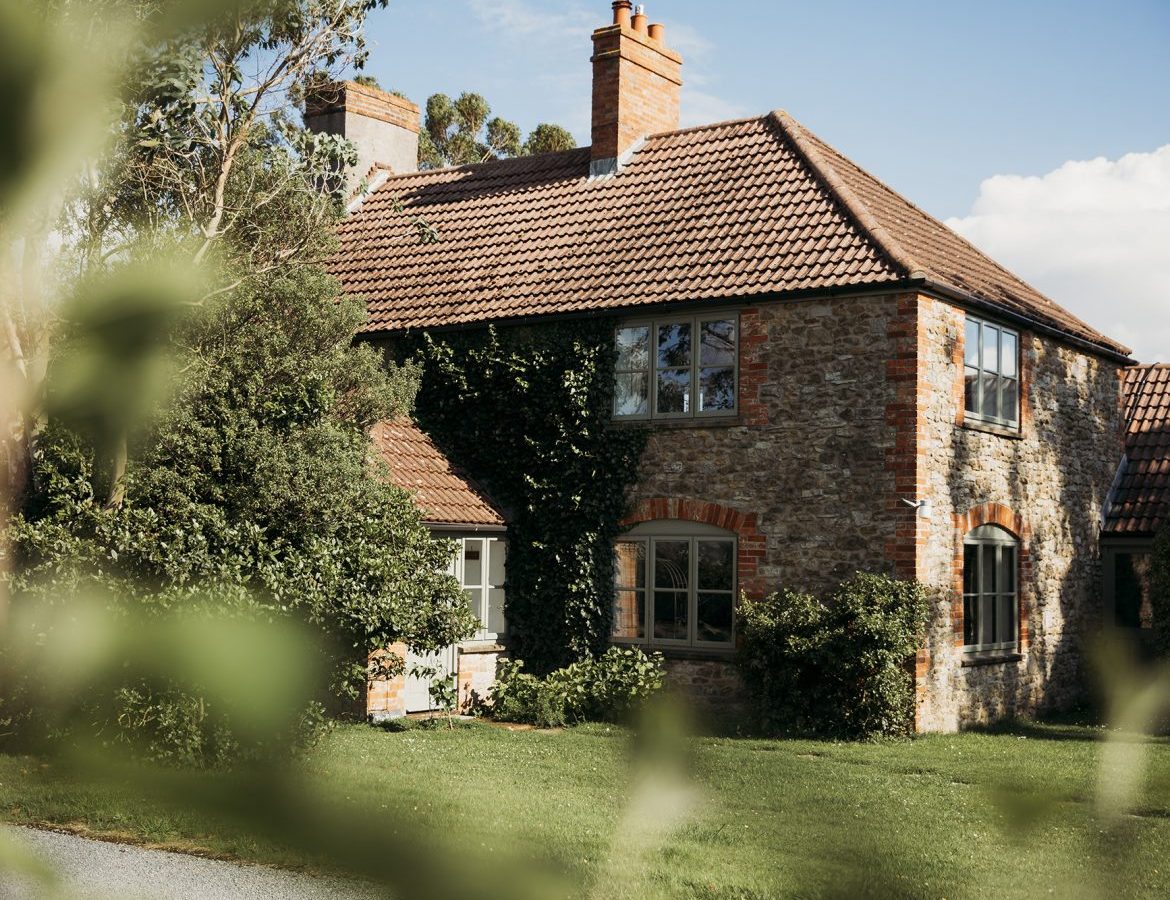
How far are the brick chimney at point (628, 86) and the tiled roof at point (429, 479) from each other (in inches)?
221

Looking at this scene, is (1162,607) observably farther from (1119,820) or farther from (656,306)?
(1119,820)

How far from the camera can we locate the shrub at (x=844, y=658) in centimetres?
1598

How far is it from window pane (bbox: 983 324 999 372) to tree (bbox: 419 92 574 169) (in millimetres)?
24235

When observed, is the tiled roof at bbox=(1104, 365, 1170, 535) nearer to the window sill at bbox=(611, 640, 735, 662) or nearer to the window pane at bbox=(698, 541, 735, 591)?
the window pane at bbox=(698, 541, 735, 591)

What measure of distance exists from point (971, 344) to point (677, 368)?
Result: 3.99 metres

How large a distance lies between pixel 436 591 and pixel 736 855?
543 inches

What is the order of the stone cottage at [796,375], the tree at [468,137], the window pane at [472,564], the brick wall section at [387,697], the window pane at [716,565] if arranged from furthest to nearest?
the tree at [468,137], the window pane at [472,564], the window pane at [716,565], the stone cottage at [796,375], the brick wall section at [387,697]

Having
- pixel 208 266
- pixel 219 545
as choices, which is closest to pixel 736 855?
pixel 208 266

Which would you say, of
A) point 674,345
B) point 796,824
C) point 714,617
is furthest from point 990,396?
point 796,824

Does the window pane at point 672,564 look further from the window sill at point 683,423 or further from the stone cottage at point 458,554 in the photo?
the stone cottage at point 458,554

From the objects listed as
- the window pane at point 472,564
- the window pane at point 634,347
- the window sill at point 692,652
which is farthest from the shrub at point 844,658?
the window pane at point 472,564

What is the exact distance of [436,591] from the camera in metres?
14.7

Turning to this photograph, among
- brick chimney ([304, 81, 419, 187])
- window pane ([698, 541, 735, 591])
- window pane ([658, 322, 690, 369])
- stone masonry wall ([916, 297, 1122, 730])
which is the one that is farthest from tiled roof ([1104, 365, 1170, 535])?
brick chimney ([304, 81, 419, 187])

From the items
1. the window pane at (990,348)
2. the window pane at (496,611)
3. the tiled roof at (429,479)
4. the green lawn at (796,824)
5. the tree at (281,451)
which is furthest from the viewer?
the window pane at (496,611)
